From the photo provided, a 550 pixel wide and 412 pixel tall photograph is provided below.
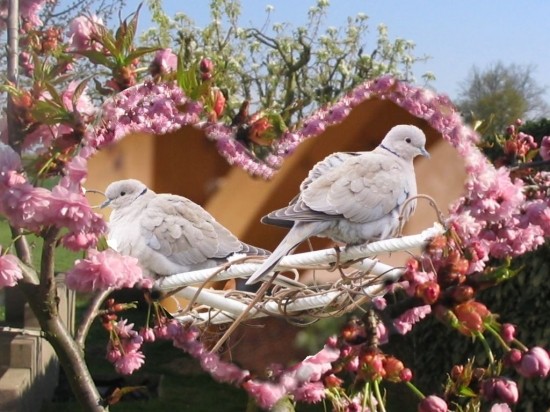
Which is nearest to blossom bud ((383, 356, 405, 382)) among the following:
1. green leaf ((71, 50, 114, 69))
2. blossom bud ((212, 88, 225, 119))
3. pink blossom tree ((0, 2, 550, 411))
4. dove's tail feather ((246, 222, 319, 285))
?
pink blossom tree ((0, 2, 550, 411))

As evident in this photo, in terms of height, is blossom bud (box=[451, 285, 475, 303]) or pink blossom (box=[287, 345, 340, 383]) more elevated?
blossom bud (box=[451, 285, 475, 303])

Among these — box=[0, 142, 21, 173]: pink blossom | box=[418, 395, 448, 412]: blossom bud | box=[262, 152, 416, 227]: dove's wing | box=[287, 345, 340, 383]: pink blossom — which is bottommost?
box=[418, 395, 448, 412]: blossom bud

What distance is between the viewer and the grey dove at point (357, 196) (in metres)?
0.71

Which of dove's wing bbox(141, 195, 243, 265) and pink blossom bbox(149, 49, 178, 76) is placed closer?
dove's wing bbox(141, 195, 243, 265)

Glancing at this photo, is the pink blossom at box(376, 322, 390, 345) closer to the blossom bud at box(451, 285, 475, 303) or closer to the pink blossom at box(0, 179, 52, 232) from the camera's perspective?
the blossom bud at box(451, 285, 475, 303)

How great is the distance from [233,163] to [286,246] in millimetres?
90

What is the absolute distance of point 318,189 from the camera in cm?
72

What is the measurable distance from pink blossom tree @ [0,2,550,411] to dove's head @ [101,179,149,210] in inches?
0.9

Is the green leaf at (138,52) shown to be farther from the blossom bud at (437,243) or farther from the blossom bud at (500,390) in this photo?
the blossom bud at (500,390)

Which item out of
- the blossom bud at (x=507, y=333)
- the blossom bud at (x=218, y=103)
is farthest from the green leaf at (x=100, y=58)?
the blossom bud at (x=507, y=333)

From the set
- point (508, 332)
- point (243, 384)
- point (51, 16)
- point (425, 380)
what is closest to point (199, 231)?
point (243, 384)

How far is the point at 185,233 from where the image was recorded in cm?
69

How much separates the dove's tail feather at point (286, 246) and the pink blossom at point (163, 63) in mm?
212

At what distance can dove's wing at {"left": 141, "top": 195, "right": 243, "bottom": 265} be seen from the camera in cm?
68
